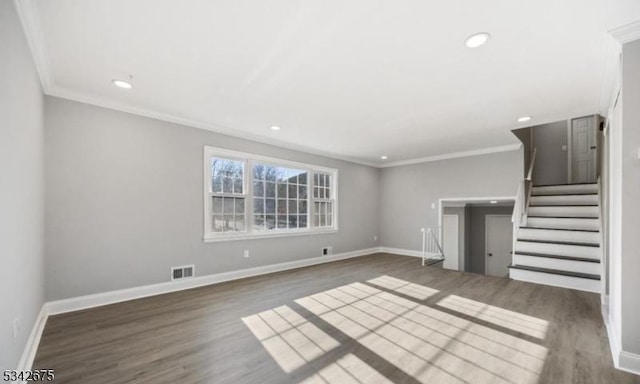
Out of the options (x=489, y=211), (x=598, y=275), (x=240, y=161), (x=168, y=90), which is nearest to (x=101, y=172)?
(x=168, y=90)

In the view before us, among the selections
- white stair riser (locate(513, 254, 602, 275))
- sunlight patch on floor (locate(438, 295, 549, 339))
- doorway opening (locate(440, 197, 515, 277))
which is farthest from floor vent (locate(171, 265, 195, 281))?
doorway opening (locate(440, 197, 515, 277))

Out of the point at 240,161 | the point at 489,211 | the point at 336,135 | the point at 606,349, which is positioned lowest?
the point at 606,349

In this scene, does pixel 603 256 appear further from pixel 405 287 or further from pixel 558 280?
pixel 405 287

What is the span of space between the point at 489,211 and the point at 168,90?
9.14 m

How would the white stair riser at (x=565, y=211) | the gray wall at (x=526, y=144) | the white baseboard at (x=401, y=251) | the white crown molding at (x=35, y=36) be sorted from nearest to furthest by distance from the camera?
1. the white crown molding at (x=35, y=36)
2. the white stair riser at (x=565, y=211)
3. the gray wall at (x=526, y=144)
4. the white baseboard at (x=401, y=251)

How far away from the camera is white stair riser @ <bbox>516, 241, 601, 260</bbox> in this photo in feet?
13.6

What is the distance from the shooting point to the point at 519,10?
6.07 feet

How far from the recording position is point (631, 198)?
2107 millimetres

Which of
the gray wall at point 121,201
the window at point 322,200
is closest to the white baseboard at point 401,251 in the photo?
the window at point 322,200

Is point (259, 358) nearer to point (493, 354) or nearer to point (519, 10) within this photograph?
point (493, 354)

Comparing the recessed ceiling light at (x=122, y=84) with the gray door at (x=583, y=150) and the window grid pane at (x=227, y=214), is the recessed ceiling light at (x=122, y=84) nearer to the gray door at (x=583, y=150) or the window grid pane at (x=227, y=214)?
the window grid pane at (x=227, y=214)

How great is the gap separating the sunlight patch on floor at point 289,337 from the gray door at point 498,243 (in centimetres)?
758

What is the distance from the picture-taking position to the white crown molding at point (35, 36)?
1838 millimetres

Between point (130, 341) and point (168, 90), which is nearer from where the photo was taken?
point (130, 341)
